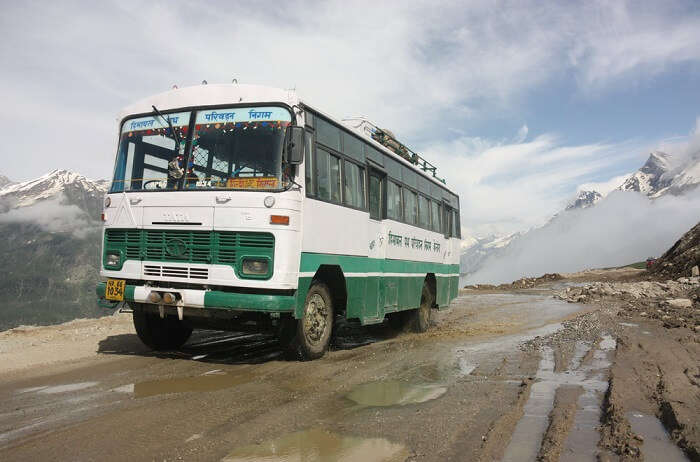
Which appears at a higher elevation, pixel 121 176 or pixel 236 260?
pixel 121 176

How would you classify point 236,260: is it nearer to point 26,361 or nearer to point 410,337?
point 26,361

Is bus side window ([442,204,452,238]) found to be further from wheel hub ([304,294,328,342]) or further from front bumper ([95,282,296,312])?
front bumper ([95,282,296,312])

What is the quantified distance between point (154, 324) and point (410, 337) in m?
5.29

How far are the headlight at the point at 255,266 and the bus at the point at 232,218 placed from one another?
13 millimetres

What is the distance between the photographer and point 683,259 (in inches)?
1409

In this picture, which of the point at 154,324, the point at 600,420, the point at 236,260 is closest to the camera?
the point at 600,420

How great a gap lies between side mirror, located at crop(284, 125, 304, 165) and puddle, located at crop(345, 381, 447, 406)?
111 inches

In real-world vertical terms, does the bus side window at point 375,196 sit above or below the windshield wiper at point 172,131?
below

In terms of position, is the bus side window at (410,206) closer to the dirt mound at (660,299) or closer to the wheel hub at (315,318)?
the wheel hub at (315,318)

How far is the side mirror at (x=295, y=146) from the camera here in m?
6.88

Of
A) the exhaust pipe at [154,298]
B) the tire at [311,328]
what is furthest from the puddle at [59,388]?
the tire at [311,328]

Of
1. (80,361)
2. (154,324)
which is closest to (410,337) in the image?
(154,324)

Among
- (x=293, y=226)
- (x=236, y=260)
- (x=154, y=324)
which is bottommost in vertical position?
(x=154, y=324)

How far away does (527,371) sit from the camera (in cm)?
715
